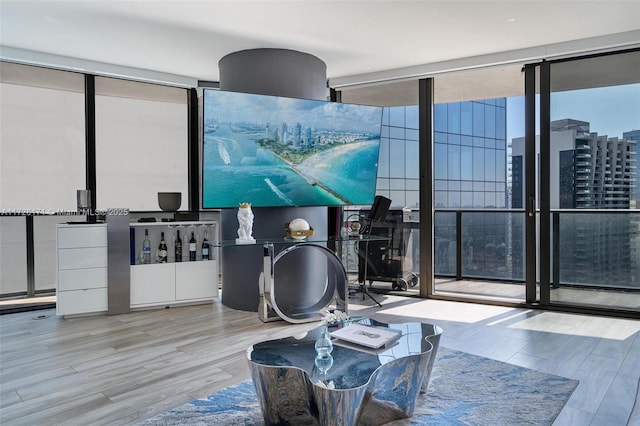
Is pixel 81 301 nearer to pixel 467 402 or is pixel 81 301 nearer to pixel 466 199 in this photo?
pixel 467 402

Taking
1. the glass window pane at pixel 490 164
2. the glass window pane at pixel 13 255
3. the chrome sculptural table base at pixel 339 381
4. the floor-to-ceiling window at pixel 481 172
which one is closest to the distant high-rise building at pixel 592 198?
the floor-to-ceiling window at pixel 481 172

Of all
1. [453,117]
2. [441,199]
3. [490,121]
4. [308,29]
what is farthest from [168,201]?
[490,121]

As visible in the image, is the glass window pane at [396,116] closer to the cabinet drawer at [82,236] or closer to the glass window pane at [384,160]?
the glass window pane at [384,160]

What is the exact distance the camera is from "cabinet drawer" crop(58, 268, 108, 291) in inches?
173

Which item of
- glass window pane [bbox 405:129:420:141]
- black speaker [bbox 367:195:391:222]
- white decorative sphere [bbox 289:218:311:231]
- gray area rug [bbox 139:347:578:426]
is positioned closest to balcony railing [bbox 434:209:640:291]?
black speaker [bbox 367:195:391:222]

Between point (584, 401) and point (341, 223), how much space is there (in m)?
3.61

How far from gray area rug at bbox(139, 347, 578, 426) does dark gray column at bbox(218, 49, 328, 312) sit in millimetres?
2038

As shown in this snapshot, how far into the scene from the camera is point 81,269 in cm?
448

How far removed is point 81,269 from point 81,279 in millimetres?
97

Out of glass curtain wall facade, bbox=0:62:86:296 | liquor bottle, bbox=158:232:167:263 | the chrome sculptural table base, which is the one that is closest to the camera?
the chrome sculptural table base

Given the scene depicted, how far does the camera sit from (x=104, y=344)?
366 cm

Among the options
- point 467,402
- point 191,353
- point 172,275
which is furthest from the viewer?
point 172,275

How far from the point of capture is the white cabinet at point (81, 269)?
4.38 metres

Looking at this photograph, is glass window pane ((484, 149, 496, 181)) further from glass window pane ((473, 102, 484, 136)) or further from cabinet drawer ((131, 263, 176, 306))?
cabinet drawer ((131, 263, 176, 306))
